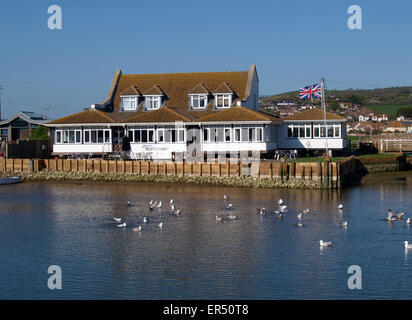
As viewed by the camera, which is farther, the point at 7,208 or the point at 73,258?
the point at 7,208

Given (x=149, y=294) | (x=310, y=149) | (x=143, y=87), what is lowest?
(x=149, y=294)

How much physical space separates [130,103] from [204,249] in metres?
39.9

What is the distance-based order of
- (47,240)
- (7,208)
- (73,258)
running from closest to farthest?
(73,258) < (47,240) < (7,208)

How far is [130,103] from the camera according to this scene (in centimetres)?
6725

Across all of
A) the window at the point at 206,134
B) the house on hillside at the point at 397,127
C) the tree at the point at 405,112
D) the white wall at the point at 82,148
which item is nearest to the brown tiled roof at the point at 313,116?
the window at the point at 206,134

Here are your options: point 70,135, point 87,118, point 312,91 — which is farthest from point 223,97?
point 70,135

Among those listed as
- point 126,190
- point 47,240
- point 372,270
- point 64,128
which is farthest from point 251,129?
point 372,270

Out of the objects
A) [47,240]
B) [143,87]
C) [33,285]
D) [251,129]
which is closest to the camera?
[33,285]

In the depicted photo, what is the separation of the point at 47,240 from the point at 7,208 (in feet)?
40.8

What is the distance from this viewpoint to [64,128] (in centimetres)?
6297

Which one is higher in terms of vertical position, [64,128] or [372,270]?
[64,128]

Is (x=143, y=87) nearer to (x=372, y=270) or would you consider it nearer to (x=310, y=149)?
(x=310, y=149)

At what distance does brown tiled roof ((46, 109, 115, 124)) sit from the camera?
6172cm

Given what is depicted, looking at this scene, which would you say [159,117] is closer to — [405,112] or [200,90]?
[200,90]
